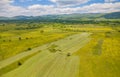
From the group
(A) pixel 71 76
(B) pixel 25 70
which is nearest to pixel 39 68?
(B) pixel 25 70

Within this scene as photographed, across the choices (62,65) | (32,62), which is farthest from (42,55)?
(62,65)

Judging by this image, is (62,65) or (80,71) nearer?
(80,71)

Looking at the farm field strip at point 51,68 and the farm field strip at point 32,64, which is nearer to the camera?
Answer: the farm field strip at point 51,68

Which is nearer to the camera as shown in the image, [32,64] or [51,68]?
[51,68]

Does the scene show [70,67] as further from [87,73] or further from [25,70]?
[25,70]

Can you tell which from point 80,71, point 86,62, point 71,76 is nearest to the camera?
point 71,76

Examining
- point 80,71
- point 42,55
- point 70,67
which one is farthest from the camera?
point 42,55

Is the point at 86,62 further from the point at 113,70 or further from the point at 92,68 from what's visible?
the point at 113,70

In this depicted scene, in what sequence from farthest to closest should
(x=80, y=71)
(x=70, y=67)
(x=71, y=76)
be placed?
(x=70, y=67) < (x=80, y=71) < (x=71, y=76)

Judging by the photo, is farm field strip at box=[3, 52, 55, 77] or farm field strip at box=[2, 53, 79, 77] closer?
farm field strip at box=[2, 53, 79, 77]
